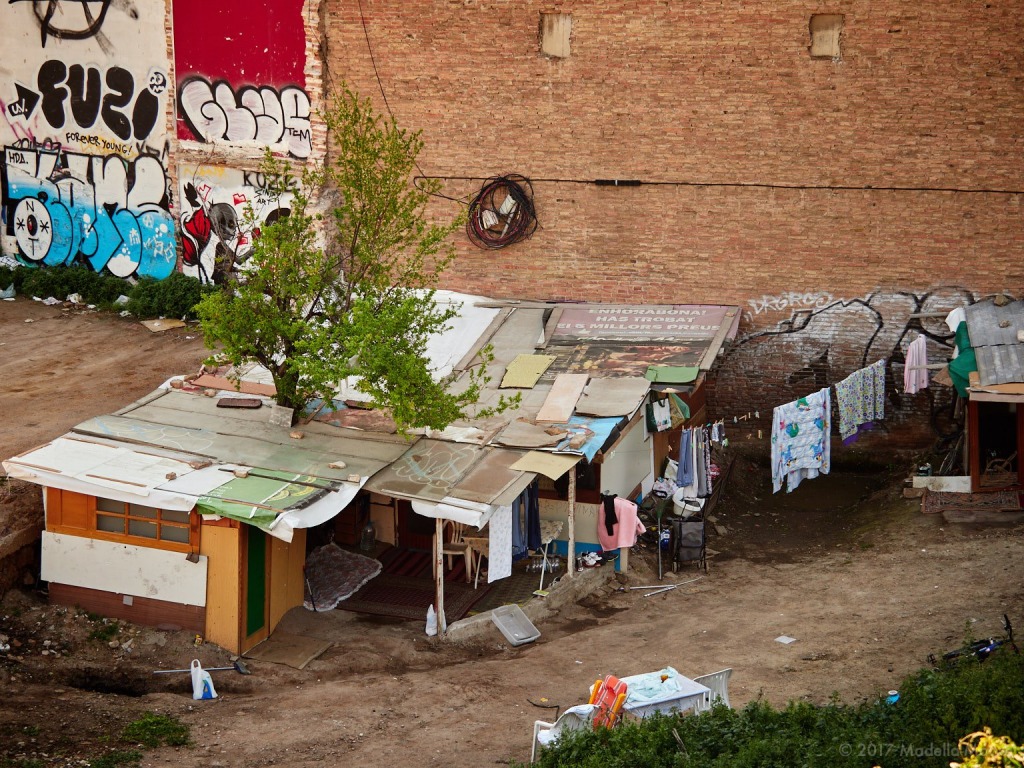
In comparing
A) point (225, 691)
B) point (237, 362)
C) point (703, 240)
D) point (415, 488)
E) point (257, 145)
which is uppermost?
point (257, 145)

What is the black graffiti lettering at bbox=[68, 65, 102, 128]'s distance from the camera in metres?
22.5

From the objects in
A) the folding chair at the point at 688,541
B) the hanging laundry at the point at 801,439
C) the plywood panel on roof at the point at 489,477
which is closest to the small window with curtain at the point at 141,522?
the plywood panel on roof at the point at 489,477

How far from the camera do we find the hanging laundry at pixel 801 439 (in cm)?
1709

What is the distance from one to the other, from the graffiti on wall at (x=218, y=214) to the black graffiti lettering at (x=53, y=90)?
2.90m

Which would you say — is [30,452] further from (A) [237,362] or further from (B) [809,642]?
(B) [809,642]

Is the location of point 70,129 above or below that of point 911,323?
above

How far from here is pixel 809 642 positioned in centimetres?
1334

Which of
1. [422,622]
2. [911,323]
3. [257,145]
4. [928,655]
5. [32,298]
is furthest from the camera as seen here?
[32,298]

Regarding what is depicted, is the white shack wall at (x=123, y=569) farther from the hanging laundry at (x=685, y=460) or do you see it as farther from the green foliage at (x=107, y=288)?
the green foliage at (x=107, y=288)

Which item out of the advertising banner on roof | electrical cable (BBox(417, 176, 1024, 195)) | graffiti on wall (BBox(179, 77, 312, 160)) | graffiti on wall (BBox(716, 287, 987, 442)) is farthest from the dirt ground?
graffiti on wall (BBox(179, 77, 312, 160))

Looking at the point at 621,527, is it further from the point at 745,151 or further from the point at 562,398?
the point at 745,151

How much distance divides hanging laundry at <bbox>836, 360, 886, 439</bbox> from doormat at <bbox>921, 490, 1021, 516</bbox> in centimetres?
189

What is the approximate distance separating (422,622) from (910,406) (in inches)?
372

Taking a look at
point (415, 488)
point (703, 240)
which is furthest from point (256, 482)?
point (703, 240)
